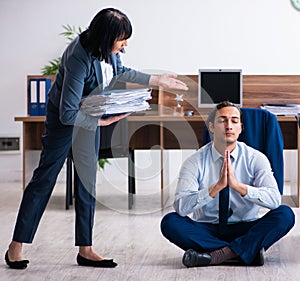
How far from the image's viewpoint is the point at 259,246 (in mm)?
2904

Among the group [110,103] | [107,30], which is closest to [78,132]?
[110,103]

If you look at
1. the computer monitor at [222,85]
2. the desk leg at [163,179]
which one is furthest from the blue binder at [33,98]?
the computer monitor at [222,85]

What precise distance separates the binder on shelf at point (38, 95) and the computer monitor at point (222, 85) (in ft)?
3.64

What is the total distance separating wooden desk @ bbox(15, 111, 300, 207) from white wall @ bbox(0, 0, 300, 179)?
1573 mm

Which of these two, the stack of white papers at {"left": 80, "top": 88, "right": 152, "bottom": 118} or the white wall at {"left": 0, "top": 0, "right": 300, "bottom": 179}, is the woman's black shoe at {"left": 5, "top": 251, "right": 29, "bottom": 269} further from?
the white wall at {"left": 0, "top": 0, "right": 300, "bottom": 179}

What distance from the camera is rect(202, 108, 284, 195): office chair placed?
3379 millimetres

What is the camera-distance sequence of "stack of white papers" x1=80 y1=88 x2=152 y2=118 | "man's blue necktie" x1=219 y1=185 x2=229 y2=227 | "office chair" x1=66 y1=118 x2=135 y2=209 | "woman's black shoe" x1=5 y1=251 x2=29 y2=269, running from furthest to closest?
"office chair" x1=66 y1=118 x2=135 y2=209 < "man's blue necktie" x1=219 y1=185 x2=229 y2=227 < "woman's black shoe" x1=5 y1=251 x2=29 y2=269 < "stack of white papers" x1=80 y1=88 x2=152 y2=118

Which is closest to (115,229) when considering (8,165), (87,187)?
(87,187)

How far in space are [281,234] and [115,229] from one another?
123 cm

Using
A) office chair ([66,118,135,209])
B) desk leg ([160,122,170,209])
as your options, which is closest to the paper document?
desk leg ([160,122,170,209])

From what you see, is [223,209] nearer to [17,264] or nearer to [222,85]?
[17,264]

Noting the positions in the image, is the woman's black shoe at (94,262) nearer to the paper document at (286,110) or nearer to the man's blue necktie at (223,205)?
the man's blue necktie at (223,205)

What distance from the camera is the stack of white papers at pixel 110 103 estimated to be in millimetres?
2719

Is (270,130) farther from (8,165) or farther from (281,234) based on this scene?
(8,165)
